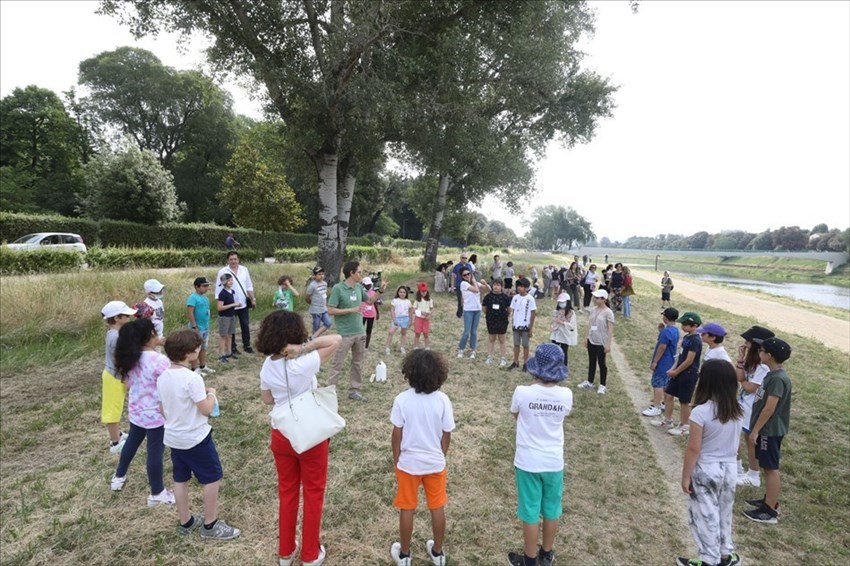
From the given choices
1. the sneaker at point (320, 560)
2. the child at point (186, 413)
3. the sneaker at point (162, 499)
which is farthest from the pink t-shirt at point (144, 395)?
the sneaker at point (320, 560)

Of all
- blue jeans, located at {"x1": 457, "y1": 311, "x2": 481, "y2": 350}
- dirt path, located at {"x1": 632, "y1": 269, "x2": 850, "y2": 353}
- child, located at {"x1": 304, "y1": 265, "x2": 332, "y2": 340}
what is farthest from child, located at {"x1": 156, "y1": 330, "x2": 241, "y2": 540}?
dirt path, located at {"x1": 632, "y1": 269, "x2": 850, "y2": 353}

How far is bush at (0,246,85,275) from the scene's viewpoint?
12.0 metres

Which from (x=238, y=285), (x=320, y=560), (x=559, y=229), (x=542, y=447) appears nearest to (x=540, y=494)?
(x=542, y=447)

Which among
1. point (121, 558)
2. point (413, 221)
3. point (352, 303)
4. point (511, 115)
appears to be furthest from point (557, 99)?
point (413, 221)

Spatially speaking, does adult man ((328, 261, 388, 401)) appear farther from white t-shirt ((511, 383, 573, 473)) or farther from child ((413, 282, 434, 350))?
white t-shirt ((511, 383, 573, 473))

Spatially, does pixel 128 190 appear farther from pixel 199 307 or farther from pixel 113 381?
pixel 113 381

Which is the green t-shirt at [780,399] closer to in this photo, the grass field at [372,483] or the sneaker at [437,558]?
the grass field at [372,483]

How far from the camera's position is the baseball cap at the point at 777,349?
3660 mm

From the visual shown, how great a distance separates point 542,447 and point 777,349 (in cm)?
256

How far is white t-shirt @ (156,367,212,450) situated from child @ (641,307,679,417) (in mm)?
5778

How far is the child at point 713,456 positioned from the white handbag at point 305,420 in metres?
2.60

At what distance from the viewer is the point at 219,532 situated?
3.36 m

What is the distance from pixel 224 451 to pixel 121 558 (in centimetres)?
161

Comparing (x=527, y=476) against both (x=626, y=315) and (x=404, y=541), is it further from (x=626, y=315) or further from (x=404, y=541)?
(x=626, y=315)
